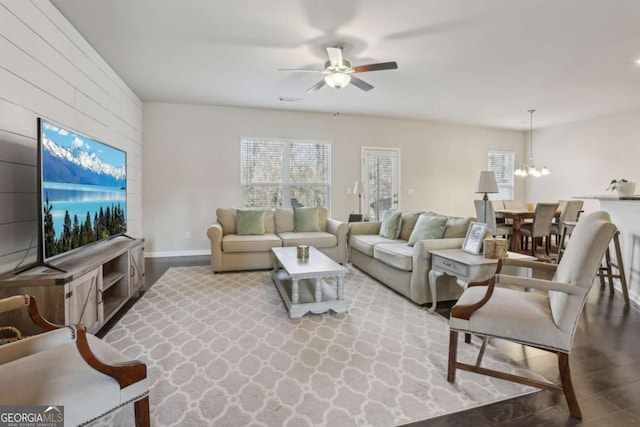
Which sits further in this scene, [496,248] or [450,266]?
[450,266]

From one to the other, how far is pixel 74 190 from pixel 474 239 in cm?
338

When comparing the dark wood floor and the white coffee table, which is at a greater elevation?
the white coffee table

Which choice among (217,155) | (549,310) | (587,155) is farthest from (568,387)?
(587,155)

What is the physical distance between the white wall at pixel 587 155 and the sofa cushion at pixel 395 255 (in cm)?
534

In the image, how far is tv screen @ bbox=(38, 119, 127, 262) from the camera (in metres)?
2.04

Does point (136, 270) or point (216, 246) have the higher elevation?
point (216, 246)

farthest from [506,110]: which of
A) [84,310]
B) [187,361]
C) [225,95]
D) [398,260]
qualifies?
[84,310]

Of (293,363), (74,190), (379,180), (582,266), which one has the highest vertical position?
(379,180)

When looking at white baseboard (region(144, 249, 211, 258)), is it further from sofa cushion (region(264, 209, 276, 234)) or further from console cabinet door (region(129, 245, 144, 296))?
console cabinet door (region(129, 245, 144, 296))

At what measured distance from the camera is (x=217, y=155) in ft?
18.5

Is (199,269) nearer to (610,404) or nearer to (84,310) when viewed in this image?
(84,310)

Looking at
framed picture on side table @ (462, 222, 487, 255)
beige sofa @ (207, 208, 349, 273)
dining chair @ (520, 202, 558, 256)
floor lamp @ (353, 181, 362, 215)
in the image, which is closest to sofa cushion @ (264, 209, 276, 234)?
beige sofa @ (207, 208, 349, 273)

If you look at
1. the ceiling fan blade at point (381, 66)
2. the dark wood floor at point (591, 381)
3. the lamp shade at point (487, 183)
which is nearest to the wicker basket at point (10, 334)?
the dark wood floor at point (591, 381)

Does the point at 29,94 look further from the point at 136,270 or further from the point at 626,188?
the point at 626,188
